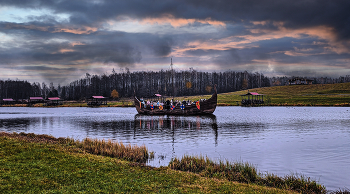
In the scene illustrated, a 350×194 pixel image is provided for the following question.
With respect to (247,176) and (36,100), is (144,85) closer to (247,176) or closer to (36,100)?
(36,100)

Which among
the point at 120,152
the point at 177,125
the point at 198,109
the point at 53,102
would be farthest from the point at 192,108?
the point at 53,102

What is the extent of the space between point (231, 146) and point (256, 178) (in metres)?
10.0

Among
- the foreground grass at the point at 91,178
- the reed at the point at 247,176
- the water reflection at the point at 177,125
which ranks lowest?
the water reflection at the point at 177,125

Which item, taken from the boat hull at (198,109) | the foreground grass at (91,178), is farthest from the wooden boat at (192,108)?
the foreground grass at (91,178)

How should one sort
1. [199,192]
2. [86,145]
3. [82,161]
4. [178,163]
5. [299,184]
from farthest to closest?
1. [86,145]
2. [178,163]
3. [82,161]
4. [299,184]
5. [199,192]

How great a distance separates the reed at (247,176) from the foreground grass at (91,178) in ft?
3.82

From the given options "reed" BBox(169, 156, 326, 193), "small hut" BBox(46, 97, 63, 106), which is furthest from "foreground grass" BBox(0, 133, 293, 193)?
"small hut" BBox(46, 97, 63, 106)

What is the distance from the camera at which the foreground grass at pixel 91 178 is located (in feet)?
29.5

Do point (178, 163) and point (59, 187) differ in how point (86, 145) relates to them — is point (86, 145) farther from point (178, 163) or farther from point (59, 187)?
point (59, 187)

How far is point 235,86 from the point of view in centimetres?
19050

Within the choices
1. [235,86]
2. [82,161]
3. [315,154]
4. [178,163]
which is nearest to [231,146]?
[315,154]

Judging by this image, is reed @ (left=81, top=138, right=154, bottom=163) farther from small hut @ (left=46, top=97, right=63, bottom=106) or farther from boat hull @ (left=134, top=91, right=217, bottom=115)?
small hut @ (left=46, top=97, right=63, bottom=106)

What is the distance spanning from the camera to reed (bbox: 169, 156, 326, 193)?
10.5 metres

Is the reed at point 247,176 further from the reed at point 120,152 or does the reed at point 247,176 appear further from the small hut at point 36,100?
the small hut at point 36,100
